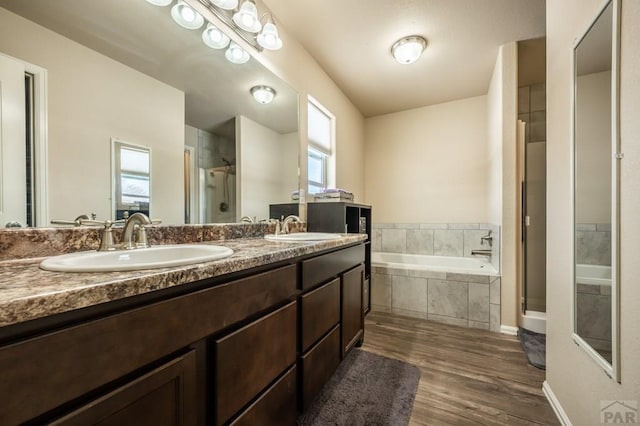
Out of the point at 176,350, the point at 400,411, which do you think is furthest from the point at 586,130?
the point at 176,350

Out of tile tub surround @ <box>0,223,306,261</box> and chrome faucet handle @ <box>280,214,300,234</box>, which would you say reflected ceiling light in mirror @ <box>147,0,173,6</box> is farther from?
chrome faucet handle @ <box>280,214,300,234</box>

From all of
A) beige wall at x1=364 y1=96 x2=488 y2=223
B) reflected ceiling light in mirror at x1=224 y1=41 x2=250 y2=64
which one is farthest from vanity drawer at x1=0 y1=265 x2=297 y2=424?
beige wall at x1=364 y1=96 x2=488 y2=223

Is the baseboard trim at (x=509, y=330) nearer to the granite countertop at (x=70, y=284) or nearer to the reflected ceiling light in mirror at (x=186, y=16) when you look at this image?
the granite countertop at (x=70, y=284)

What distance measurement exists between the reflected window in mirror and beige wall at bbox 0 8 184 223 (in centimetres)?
2

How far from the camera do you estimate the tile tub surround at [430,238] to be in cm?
317

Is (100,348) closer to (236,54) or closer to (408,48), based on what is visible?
(236,54)

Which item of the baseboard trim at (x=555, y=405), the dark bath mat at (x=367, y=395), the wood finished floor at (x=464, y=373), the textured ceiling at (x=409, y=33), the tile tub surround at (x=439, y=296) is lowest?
the wood finished floor at (x=464, y=373)

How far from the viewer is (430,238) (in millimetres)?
3402

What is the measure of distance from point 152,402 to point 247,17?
1.93m

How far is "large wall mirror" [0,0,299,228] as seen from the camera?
88 centimetres

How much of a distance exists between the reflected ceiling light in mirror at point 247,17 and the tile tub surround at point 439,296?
2.43 m

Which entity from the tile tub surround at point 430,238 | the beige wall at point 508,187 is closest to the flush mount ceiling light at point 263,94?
the beige wall at point 508,187

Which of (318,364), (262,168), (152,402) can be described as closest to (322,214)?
(262,168)

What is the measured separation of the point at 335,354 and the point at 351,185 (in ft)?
7.33
